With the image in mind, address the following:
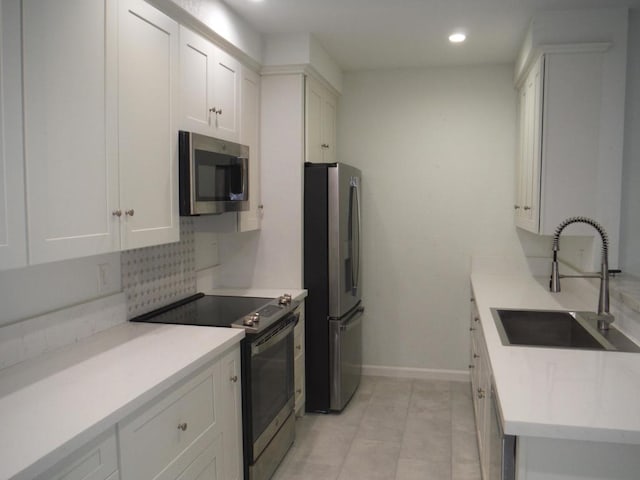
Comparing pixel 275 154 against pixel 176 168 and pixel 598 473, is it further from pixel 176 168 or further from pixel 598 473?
pixel 598 473

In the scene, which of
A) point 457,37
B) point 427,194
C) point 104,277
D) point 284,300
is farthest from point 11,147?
point 427,194

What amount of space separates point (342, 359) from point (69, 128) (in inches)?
99.7

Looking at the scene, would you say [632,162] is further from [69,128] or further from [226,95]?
[69,128]

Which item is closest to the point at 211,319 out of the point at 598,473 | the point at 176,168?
the point at 176,168

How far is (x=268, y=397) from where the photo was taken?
2.80m

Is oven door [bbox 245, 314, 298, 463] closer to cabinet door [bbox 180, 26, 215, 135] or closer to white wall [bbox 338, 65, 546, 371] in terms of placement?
cabinet door [bbox 180, 26, 215, 135]

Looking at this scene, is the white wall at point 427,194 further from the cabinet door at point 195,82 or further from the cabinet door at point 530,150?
the cabinet door at point 195,82

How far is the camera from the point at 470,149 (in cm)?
441

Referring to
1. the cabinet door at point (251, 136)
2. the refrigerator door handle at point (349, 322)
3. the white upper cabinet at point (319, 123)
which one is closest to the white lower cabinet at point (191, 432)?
the cabinet door at point (251, 136)

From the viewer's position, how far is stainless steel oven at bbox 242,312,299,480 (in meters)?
2.56

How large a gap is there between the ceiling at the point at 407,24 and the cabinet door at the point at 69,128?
1233mm

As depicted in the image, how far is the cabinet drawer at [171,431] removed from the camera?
1.71 meters

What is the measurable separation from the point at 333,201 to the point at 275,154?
19.7 inches

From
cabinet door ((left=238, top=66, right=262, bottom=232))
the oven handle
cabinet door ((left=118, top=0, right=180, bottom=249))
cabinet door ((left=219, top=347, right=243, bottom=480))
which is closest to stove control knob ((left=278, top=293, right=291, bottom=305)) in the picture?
the oven handle
